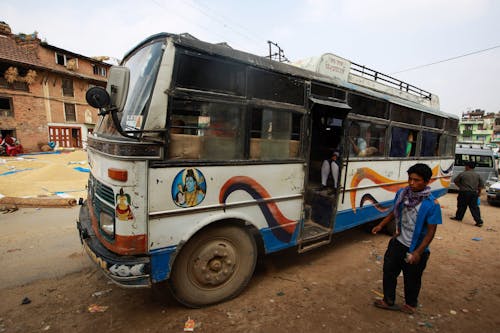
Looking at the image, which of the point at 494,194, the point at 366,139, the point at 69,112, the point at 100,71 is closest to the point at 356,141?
the point at 366,139

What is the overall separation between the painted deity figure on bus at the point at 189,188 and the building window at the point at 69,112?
26.4 m

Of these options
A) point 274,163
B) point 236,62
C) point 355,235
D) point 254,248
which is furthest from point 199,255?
point 355,235

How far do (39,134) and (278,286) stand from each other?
25578 mm

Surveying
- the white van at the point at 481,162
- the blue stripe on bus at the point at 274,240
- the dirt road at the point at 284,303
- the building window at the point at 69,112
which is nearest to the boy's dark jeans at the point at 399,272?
the dirt road at the point at 284,303

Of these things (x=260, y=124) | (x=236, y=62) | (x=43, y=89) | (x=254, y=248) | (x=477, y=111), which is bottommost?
(x=254, y=248)

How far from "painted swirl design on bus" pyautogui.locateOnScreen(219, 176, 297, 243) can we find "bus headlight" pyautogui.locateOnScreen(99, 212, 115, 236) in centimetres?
111

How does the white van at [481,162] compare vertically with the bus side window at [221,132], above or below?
below

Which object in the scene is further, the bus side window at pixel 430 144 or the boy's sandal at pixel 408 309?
the bus side window at pixel 430 144

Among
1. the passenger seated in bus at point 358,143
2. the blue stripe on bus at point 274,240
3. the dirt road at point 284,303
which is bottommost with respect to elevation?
the dirt road at point 284,303

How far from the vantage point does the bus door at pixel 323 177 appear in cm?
398

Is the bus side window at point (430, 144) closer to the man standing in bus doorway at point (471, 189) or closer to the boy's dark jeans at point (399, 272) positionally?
the man standing in bus doorway at point (471, 189)

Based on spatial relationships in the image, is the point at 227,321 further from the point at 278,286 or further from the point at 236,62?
the point at 236,62

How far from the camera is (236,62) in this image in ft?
9.31

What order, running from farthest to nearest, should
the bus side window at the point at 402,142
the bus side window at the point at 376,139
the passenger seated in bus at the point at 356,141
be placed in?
the bus side window at the point at 402,142
the bus side window at the point at 376,139
the passenger seated in bus at the point at 356,141
